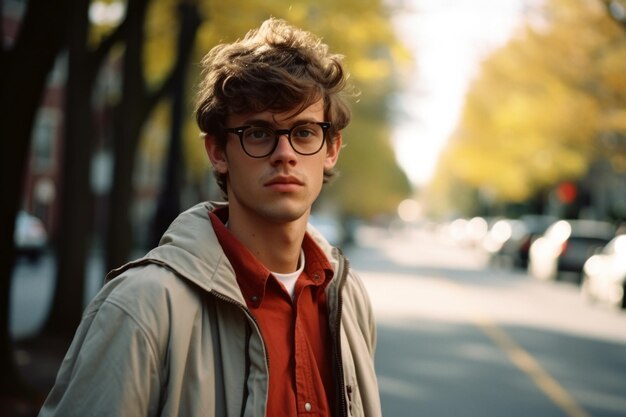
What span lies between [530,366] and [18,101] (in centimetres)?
725

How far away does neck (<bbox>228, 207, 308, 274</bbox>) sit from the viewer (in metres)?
2.66

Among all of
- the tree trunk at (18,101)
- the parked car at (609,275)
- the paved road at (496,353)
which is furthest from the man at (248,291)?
the parked car at (609,275)

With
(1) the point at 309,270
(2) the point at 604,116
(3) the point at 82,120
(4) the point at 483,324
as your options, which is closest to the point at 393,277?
(2) the point at 604,116

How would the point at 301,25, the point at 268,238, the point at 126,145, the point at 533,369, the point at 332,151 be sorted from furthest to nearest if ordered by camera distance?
1. the point at 301,25
2. the point at 126,145
3. the point at 533,369
4. the point at 332,151
5. the point at 268,238

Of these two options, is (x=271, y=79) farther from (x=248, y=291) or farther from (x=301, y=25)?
(x=301, y=25)

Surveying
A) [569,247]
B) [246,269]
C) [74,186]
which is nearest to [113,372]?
[246,269]

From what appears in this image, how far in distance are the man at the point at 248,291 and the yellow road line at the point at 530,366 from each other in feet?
23.3

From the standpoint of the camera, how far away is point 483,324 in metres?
17.2

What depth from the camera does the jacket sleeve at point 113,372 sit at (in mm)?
2211

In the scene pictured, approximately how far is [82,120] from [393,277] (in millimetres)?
18423

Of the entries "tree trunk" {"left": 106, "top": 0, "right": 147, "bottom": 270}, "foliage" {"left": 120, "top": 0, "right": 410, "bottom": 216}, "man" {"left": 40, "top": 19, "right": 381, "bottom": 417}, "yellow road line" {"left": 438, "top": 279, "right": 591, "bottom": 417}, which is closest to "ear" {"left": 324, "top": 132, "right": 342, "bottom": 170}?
"man" {"left": 40, "top": 19, "right": 381, "bottom": 417}

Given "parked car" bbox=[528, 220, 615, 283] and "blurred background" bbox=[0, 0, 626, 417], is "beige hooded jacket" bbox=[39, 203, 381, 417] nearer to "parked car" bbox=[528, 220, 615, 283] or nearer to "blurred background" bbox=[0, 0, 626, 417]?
"blurred background" bbox=[0, 0, 626, 417]

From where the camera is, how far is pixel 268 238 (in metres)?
2.66

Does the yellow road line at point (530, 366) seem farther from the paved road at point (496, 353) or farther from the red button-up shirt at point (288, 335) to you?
the red button-up shirt at point (288, 335)
